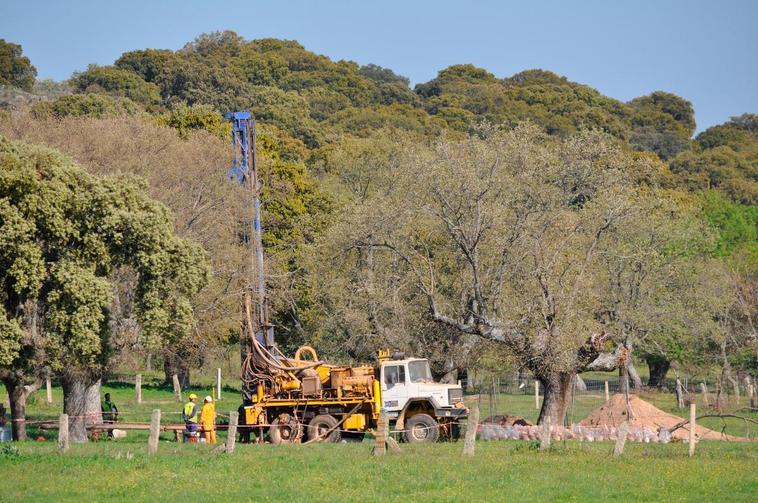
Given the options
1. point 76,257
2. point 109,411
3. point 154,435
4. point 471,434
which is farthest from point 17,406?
point 471,434

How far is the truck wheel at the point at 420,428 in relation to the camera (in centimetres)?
3300

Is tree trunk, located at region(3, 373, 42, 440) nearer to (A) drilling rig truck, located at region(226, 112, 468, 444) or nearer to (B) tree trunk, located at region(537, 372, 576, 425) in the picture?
(A) drilling rig truck, located at region(226, 112, 468, 444)

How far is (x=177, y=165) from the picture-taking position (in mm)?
48781

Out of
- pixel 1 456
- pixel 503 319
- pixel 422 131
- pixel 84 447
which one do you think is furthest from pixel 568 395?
pixel 422 131

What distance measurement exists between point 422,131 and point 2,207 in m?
95.6

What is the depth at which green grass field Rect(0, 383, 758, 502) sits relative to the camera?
71.5ft

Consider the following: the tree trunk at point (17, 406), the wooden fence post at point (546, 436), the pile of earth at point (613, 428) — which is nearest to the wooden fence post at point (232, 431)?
the tree trunk at point (17, 406)

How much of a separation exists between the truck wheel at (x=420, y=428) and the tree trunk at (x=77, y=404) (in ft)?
32.3

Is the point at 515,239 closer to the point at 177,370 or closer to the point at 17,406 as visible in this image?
the point at 17,406

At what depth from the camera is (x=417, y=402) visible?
33.8 m

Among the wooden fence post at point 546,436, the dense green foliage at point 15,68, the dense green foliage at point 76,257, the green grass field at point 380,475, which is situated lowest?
the green grass field at point 380,475

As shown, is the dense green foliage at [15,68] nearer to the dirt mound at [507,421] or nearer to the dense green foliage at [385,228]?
the dense green foliage at [385,228]

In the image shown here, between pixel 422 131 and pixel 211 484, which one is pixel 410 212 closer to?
pixel 211 484

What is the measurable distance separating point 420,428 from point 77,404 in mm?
11223
